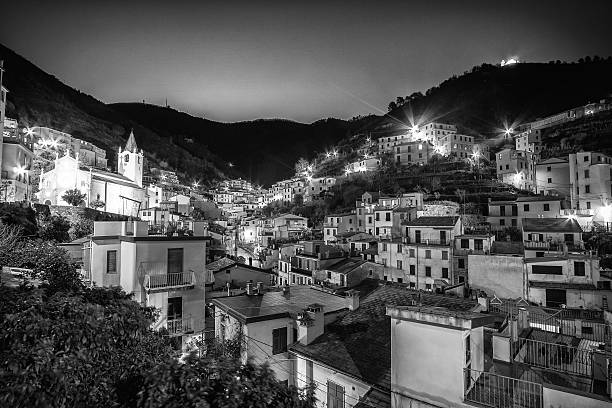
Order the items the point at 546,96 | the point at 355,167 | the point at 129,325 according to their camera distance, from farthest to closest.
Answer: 1. the point at 546,96
2. the point at 355,167
3. the point at 129,325

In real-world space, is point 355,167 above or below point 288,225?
above

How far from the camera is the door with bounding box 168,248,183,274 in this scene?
15812 millimetres

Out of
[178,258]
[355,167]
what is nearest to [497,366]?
[178,258]

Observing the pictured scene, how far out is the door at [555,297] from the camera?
26891mm

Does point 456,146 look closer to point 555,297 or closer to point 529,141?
point 529,141

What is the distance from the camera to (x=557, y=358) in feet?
29.4

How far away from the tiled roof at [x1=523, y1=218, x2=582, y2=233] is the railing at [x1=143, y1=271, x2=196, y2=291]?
34943mm

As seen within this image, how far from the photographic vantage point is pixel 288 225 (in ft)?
211

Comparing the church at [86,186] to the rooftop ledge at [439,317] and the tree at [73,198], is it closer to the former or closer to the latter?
the tree at [73,198]

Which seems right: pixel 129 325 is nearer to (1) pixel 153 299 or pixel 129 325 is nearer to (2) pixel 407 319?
(2) pixel 407 319

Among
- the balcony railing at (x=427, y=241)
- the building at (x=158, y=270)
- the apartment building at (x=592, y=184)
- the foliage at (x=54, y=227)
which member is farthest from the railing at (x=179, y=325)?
the apartment building at (x=592, y=184)

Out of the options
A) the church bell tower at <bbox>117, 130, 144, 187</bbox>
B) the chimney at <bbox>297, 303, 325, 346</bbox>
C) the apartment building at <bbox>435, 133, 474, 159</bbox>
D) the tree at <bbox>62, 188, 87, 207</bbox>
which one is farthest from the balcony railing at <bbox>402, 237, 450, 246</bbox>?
the church bell tower at <bbox>117, 130, 144, 187</bbox>

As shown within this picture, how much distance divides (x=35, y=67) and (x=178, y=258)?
174079 mm

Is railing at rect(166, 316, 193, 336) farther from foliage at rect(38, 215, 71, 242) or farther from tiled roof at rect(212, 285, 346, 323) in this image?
foliage at rect(38, 215, 71, 242)
